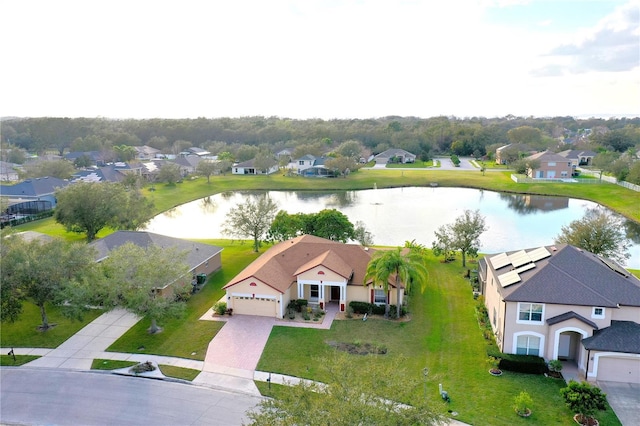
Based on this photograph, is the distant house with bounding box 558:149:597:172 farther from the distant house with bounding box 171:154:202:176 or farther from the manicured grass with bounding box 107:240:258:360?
the manicured grass with bounding box 107:240:258:360

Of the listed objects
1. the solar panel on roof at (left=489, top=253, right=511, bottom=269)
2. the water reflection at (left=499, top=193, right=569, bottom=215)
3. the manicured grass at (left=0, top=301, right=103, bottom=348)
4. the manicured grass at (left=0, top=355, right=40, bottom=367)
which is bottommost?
the manicured grass at (left=0, top=355, right=40, bottom=367)

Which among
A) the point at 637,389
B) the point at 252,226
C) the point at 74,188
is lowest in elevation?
the point at 637,389

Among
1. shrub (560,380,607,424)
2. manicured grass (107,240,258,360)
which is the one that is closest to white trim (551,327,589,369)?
shrub (560,380,607,424)

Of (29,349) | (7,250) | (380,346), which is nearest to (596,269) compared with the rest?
(380,346)

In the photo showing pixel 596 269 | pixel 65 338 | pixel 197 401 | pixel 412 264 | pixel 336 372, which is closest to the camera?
pixel 336 372

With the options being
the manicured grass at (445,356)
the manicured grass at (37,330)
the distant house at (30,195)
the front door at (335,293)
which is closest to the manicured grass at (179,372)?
the manicured grass at (445,356)

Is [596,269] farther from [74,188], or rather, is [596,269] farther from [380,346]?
[74,188]

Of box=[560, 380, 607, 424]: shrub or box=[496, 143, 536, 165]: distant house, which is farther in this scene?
box=[496, 143, 536, 165]: distant house
